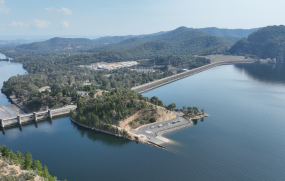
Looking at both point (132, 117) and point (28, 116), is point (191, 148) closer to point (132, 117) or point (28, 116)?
point (132, 117)

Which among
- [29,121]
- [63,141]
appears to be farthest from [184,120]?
[29,121]

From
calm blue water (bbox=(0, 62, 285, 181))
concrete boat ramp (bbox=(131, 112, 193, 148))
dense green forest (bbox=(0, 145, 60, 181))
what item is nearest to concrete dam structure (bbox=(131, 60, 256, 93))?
calm blue water (bbox=(0, 62, 285, 181))

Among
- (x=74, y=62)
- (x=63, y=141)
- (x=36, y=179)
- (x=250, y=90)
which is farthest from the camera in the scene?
(x=74, y=62)

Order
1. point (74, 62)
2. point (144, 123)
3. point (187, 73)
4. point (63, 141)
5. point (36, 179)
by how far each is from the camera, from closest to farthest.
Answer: point (36, 179)
point (63, 141)
point (144, 123)
point (187, 73)
point (74, 62)

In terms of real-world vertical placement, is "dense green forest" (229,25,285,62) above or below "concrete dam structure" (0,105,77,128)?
above

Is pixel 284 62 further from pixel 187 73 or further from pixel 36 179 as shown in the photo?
pixel 36 179

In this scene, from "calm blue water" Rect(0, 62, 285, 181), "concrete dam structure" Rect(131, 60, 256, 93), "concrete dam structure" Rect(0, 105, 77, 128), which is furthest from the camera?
"concrete dam structure" Rect(131, 60, 256, 93)

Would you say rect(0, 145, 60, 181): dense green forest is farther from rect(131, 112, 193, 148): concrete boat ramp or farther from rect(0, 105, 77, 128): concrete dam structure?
rect(0, 105, 77, 128): concrete dam structure
